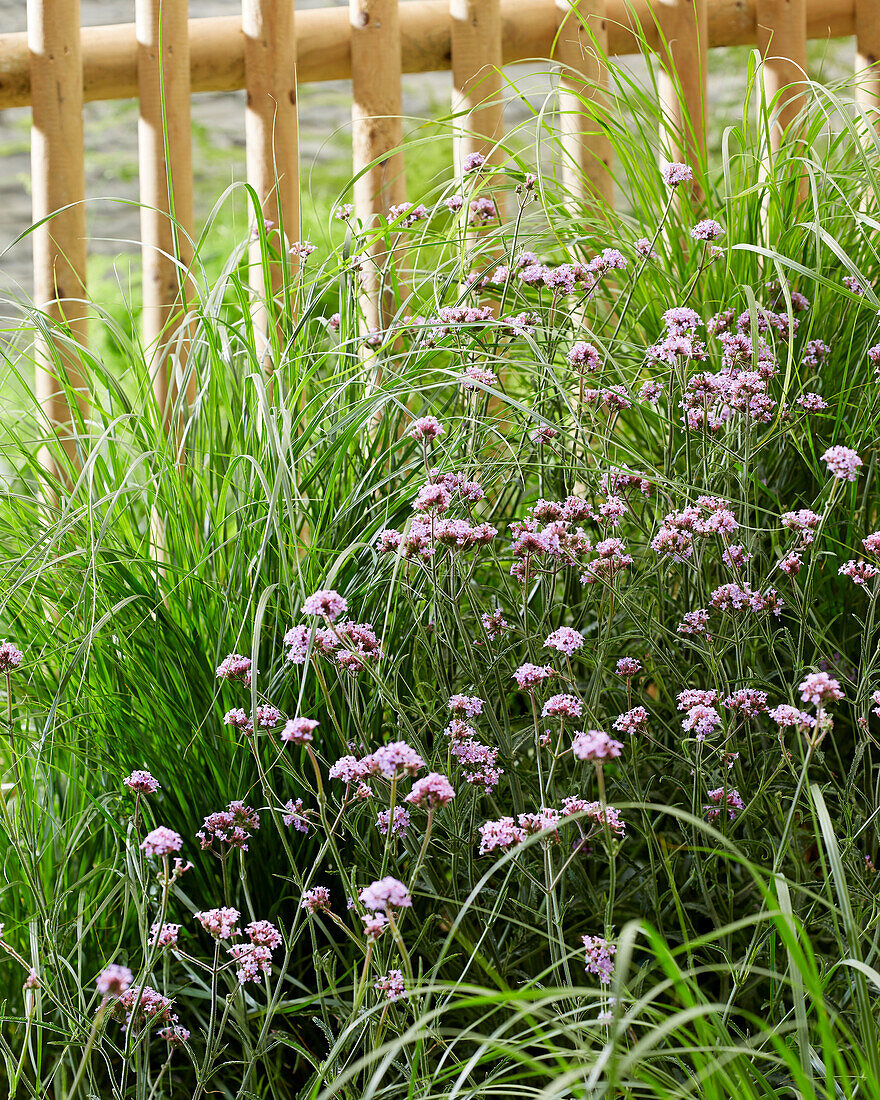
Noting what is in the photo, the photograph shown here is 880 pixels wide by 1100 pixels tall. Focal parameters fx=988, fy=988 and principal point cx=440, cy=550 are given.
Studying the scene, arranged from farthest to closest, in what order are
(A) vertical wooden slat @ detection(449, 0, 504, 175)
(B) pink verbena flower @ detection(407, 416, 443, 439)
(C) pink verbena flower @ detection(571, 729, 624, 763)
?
(A) vertical wooden slat @ detection(449, 0, 504, 175) < (B) pink verbena flower @ detection(407, 416, 443, 439) < (C) pink verbena flower @ detection(571, 729, 624, 763)

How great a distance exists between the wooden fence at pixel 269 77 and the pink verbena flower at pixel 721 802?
1.21 metres

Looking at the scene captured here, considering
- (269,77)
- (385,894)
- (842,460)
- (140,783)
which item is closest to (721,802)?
(842,460)

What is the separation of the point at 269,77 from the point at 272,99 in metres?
0.05

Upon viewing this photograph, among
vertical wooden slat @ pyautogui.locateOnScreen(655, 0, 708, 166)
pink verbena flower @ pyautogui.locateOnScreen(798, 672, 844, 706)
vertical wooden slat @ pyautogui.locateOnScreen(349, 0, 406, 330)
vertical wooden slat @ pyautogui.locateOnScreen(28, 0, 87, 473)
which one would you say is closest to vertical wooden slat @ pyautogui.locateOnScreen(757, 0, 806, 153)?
vertical wooden slat @ pyautogui.locateOnScreen(655, 0, 708, 166)

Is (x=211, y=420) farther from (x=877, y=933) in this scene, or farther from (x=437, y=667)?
(x=877, y=933)

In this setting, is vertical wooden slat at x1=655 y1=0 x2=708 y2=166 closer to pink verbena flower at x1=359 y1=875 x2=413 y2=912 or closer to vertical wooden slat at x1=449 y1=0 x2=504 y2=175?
vertical wooden slat at x1=449 y1=0 x2=504 y2=175

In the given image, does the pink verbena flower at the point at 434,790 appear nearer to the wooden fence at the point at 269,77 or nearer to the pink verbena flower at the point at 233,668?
the pink verbena flower at the point at 233,668

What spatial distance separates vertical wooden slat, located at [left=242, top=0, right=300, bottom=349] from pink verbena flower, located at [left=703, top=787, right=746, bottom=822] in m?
1.31

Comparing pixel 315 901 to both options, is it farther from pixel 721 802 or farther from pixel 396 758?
pixel 721 802

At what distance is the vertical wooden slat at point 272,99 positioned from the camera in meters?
1.95

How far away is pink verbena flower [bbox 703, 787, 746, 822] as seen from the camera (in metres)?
1.02

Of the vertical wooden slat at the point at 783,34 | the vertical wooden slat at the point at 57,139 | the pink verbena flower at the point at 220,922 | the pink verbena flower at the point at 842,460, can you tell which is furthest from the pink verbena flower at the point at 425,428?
the vertical wooden slat at the point at 783,34

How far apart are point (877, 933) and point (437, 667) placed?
497 mm

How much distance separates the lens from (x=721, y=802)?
1.02m
